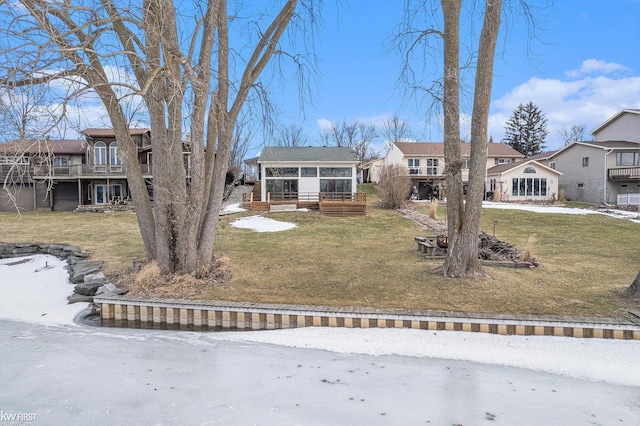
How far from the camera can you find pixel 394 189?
72.9 feet

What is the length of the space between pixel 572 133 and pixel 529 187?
29.3 metres

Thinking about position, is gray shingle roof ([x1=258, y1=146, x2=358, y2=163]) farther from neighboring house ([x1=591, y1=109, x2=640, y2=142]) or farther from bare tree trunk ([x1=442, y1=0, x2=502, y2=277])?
neighboring house ([x1=591, y1=109, x2=640, y2=142])

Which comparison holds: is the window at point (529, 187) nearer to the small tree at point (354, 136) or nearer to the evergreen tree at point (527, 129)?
the small tree at point (354, 136)

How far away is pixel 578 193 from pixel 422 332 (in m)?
30.1

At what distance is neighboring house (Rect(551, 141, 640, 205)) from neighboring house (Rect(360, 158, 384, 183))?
16.5 metres

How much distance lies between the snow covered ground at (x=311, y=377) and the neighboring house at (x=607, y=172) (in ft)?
81.2

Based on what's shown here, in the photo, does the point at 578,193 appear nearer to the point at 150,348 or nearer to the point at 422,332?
the point at 422,332

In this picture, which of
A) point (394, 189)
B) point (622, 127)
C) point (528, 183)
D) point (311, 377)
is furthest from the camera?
point (528, 183)

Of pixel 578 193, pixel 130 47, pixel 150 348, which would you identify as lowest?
pixel 150 348

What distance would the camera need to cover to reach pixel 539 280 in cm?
706

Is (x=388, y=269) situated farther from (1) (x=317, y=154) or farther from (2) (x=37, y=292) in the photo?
(1) (x=317, y=154)

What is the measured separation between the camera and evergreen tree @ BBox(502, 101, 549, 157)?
160 ft

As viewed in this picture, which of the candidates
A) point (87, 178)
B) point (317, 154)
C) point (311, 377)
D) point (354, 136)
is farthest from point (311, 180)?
point (354, 136)

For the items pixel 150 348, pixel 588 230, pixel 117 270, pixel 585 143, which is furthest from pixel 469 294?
pixel 585 143
